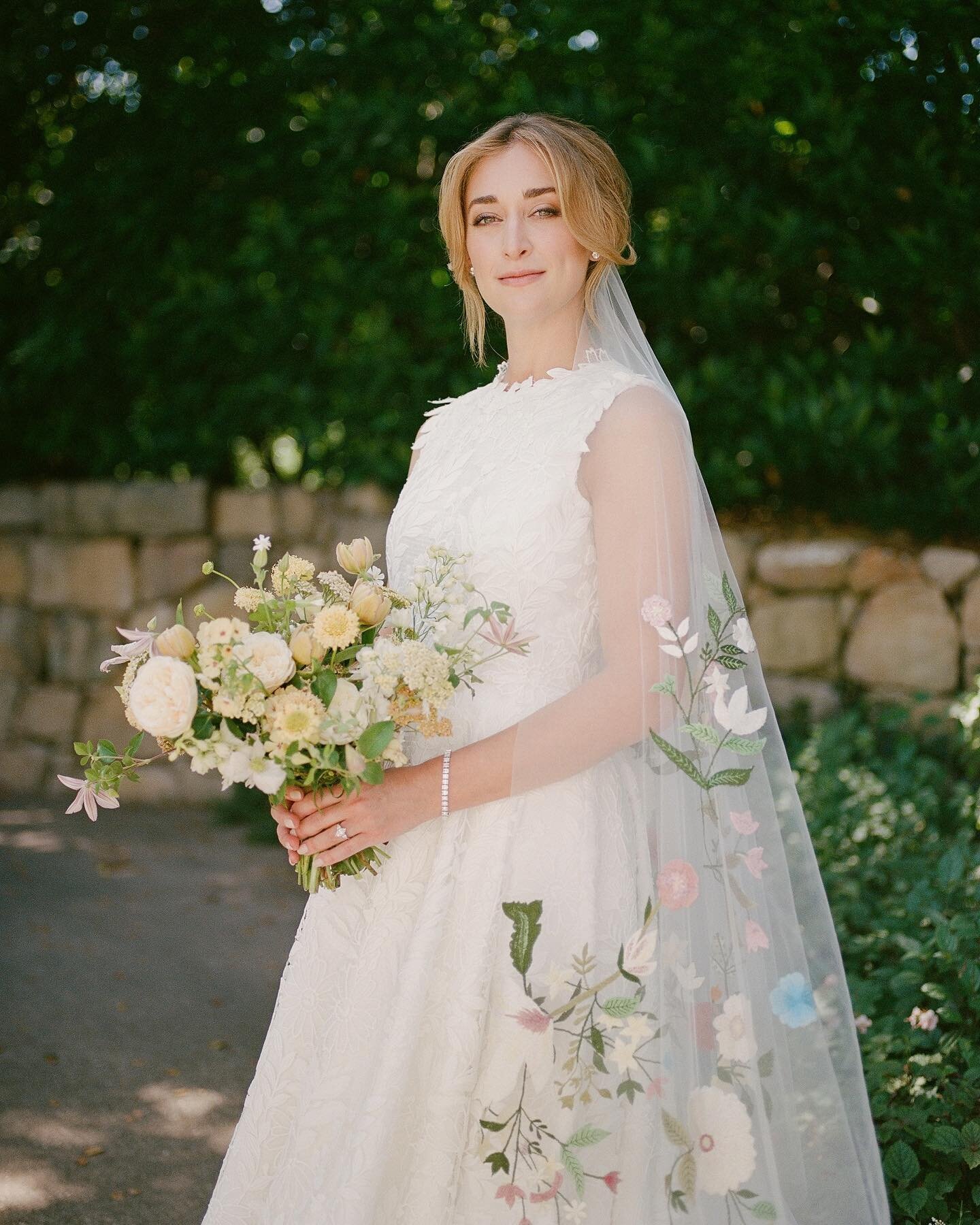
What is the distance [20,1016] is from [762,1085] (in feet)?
8.88

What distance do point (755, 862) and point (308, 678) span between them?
2.56 ft

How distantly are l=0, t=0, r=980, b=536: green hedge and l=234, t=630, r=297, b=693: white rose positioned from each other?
12.2 ft

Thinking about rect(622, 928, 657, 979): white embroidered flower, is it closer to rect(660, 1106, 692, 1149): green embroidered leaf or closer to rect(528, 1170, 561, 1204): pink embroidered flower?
rect(660, 1106, 692, 1149): green embroidered leaf

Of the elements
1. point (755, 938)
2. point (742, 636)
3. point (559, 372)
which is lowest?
point (755, 938)

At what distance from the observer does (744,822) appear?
1795 mm

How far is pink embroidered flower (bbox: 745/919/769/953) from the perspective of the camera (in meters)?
1.76

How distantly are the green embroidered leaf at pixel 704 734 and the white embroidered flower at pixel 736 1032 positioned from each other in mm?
398

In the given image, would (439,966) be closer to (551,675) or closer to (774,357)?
(551,675)

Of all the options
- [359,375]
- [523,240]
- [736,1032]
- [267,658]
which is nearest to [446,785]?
[267,658]

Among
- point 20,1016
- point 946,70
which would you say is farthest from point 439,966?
point 946,70

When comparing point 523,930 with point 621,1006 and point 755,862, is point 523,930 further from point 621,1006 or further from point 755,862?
point 755,862

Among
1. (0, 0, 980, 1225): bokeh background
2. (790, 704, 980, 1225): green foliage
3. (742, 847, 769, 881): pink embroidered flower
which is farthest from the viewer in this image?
(0, 0, 980, 1225): bokeh background

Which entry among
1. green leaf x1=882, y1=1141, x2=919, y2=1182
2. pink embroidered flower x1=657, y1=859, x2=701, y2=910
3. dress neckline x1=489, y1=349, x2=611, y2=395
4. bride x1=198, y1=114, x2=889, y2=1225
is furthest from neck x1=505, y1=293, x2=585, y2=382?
green leaf x1=882, y1=1141, x2=919, y2=1182

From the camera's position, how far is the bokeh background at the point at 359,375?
385 cm
